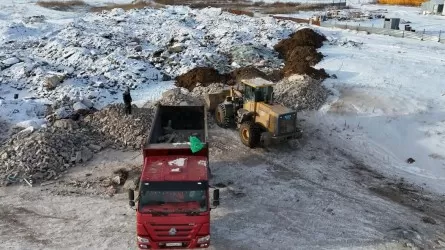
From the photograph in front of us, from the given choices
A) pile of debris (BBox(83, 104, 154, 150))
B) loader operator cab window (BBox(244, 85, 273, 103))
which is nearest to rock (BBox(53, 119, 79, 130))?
pile of debris (BBox(83, 104, 154, 150))

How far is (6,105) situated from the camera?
68.0ft

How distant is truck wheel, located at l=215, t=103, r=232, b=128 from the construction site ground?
5.91 ft

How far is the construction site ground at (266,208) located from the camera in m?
12.8

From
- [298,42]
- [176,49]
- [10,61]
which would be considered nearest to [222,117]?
[176,49]

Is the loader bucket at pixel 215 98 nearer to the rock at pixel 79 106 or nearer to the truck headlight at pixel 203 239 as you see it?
the rock at pixel 79 106

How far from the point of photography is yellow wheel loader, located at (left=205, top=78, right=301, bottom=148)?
57.3 feet

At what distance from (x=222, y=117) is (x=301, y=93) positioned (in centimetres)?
500

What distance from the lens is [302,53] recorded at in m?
27.9

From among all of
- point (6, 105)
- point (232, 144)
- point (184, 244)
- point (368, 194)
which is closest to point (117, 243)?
point (184, 244)

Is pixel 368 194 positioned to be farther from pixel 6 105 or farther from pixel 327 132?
pixel 6 105

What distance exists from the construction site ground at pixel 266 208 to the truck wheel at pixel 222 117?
70.9 inches

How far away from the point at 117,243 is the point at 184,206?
9.01 ft

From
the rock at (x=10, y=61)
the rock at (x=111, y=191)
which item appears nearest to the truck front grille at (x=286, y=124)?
the rock at (x=111, y=191)

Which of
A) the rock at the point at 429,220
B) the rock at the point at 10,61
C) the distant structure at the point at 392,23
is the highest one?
the distant structure at the point at 392,23
